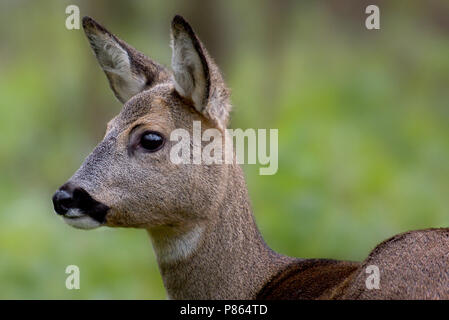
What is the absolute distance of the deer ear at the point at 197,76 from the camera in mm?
5441

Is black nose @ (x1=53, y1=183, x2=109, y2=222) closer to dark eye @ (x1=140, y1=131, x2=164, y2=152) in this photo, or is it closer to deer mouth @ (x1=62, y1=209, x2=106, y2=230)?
deer mouth @ (x1=62, y1=209, x2=106, y2=230)

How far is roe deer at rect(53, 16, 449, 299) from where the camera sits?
537 cm

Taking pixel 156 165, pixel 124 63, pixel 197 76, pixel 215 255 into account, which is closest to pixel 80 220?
pixel 156 165

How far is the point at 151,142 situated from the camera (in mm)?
5484

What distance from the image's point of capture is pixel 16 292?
867cm

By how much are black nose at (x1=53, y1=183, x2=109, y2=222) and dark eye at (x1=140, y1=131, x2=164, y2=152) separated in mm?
410

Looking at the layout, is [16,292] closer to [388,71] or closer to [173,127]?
[173,127]

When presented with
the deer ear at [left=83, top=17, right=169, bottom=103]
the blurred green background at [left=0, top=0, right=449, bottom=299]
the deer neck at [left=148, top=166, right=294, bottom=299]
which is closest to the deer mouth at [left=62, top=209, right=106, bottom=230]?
the deer neck at [left=148, top=166, right=294, bottom=299]

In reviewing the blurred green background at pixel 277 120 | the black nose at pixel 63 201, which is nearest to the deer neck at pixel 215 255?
the black nose at pixel 63 201

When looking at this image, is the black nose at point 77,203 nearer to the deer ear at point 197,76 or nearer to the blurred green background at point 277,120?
the deer ear at point 197,76

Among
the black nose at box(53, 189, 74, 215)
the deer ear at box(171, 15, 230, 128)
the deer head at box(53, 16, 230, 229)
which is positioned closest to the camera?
the black nose at box(53, 189, 74, 215)

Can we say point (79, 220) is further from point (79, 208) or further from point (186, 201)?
point (186, 201)

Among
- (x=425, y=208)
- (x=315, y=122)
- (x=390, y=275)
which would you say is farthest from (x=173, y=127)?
(x=315, y=122)

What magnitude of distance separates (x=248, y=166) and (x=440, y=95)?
5821 millimetres
